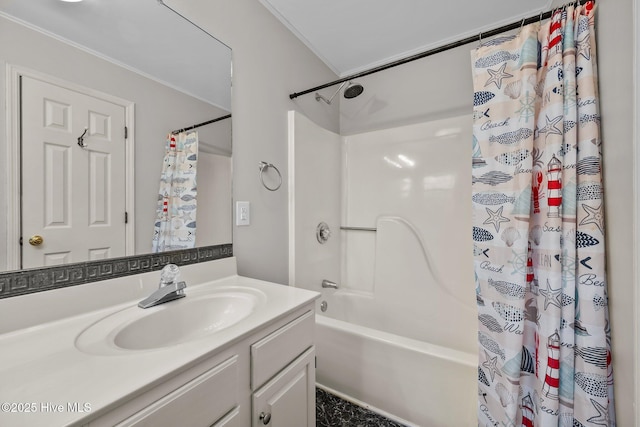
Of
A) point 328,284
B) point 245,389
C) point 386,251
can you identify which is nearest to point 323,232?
point 328,284

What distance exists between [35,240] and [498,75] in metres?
1.87

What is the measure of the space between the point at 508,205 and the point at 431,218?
818mm

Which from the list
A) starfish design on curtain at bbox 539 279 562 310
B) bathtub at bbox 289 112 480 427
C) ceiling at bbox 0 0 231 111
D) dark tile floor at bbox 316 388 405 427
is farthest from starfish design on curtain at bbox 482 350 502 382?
ceiling at bbox 0 0 231 111

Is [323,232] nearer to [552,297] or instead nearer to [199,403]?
[552,297]

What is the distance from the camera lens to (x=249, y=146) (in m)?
1.41

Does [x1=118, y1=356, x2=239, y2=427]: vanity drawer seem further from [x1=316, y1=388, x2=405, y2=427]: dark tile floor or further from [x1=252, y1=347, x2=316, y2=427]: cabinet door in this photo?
[x1=316, y1=388, x2=405, y2=427]: dark tile floor

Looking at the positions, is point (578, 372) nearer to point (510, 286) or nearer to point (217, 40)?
point (510, 286)

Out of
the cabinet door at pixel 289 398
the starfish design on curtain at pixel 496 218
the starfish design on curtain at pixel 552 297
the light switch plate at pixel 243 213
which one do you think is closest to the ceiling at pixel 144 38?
the light switch plate at pixel 243 213

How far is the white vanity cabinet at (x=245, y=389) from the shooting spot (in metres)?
0.51

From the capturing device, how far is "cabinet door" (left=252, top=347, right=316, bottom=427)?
78 centimetres

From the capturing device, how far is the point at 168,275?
0.94m

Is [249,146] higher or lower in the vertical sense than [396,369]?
higher

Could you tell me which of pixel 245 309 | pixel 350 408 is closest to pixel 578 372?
pixel 350 408

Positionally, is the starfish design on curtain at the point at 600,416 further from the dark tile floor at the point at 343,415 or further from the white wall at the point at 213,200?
the white wall at the point at 213,200
